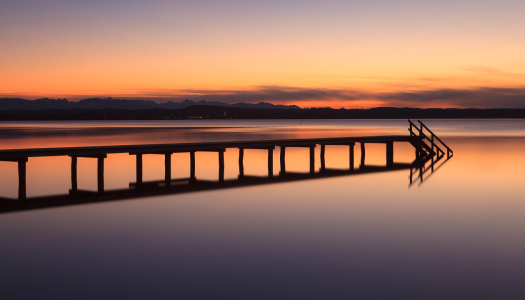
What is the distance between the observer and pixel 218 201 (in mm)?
14828

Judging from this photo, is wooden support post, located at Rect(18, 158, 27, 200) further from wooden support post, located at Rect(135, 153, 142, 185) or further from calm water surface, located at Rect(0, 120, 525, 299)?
wooden support post, located at Rect(135, 153, 142, 185)

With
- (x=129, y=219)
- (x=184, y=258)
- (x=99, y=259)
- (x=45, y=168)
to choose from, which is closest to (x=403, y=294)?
(x=184, y=258)

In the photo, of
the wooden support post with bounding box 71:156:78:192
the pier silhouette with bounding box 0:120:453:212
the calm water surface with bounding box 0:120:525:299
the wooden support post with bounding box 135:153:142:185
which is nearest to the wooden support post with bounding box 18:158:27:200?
the pier silhouette with bounding box 0:120:453:212

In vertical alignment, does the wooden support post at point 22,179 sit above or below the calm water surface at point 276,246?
above

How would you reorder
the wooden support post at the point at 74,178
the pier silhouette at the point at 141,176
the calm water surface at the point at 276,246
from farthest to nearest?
the wooden support post at the point at 74,178 < the pier silhouette at the point at 141,176 < the calm water surface at the point at 276,246

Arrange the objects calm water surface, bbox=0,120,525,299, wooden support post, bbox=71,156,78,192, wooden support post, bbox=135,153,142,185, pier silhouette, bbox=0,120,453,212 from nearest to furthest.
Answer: calm water surface, bbox=0,120,525,299 → pier silhouette, bbox=0,120,453,212 → wooden support post, bbox=71,156,78,192 → wooden support post, bbox=135,153,142,185

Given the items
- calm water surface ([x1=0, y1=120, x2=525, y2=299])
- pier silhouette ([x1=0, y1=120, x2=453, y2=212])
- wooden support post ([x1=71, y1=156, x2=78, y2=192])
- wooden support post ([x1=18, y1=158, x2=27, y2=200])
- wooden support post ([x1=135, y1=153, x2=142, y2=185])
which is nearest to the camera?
calm water surface ([x1=0, y1=120, x2=525, y2=299])

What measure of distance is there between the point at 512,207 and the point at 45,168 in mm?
21622

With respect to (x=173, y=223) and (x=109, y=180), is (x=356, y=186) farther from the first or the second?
(x=109, y=180)

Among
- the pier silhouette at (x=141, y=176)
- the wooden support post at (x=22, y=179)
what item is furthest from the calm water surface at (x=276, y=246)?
the wooden support post at (x=22, y=179)

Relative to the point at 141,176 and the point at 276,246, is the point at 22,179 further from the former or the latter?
the point at 276,246

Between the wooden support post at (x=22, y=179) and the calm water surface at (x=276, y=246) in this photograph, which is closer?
the calm water surface at (x=276, y=246)

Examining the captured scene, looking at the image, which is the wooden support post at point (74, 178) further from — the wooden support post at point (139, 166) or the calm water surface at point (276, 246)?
the wooden support post at point (139, 166)

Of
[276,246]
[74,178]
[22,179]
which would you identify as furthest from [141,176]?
[276,246]
